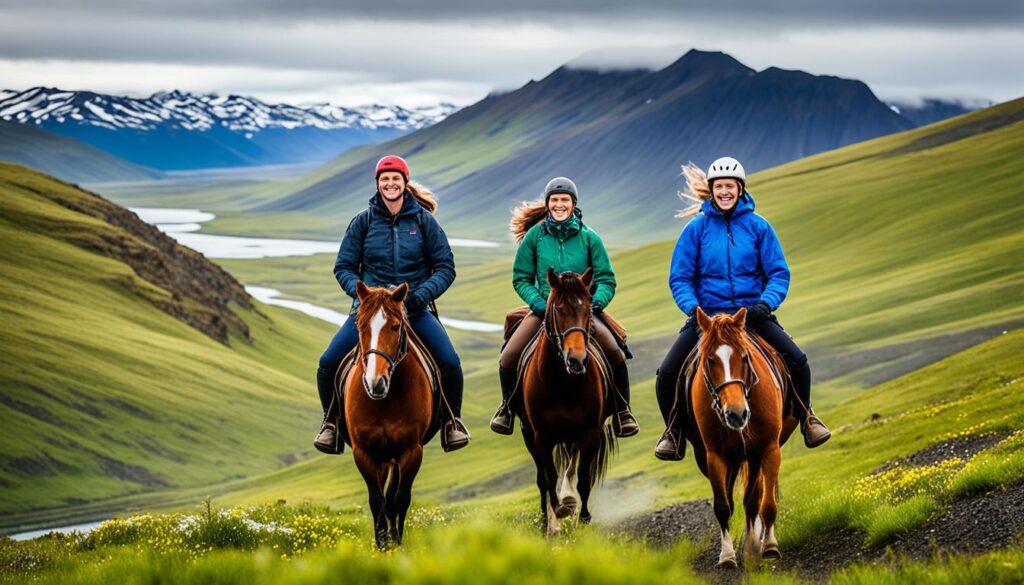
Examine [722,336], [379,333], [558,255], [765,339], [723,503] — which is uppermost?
[558,255]

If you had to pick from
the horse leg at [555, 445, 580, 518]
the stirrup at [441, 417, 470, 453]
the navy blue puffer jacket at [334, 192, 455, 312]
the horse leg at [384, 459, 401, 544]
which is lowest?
the horse leg at [555, 445, 580, 518]

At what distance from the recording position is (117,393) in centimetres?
13575

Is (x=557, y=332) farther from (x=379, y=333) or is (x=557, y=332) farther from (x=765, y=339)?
(x=765, y=339)

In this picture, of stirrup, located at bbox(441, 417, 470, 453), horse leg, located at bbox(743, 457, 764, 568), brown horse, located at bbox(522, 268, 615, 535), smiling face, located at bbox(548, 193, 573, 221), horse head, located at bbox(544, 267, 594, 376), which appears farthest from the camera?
smiling face, located at bbox(548, 193, 573, 221)

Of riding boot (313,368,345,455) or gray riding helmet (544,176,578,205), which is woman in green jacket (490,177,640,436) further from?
riding boot (313,368,345,455)

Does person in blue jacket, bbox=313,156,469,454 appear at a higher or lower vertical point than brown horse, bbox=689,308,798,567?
higher

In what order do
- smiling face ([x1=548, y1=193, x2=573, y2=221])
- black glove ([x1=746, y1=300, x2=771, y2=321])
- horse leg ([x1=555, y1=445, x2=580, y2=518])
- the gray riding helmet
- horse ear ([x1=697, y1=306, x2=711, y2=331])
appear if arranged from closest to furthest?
horse ear ([x1=697, y1=306, x2=711, y2=331]) → black glove ([x1=746, y1=300, x2=771, y2=321]) → smiling face ([x1=548, y1=193, x2=573, y2=221]) → the gray riding helmet → horse leg ([x1=555, y1=445, x2=580, y2=518])

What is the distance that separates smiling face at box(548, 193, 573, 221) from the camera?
17484mm

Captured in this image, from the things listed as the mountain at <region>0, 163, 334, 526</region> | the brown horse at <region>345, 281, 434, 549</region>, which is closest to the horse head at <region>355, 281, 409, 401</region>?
the brown horse at <region>345, 281, 434, 549</region>

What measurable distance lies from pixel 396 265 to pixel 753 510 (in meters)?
6.38

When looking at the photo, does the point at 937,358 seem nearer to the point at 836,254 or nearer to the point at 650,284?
the point at 836,254

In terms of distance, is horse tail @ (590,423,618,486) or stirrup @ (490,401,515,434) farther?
stirrup @ (490,401,515,434)

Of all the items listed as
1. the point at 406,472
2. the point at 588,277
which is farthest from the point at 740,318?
the point at 406,472

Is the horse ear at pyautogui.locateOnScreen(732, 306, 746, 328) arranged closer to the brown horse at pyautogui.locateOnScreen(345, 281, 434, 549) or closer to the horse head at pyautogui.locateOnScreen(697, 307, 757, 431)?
the horse head at pyautogui.locateOnScreen(697, 307, 757, 431)
